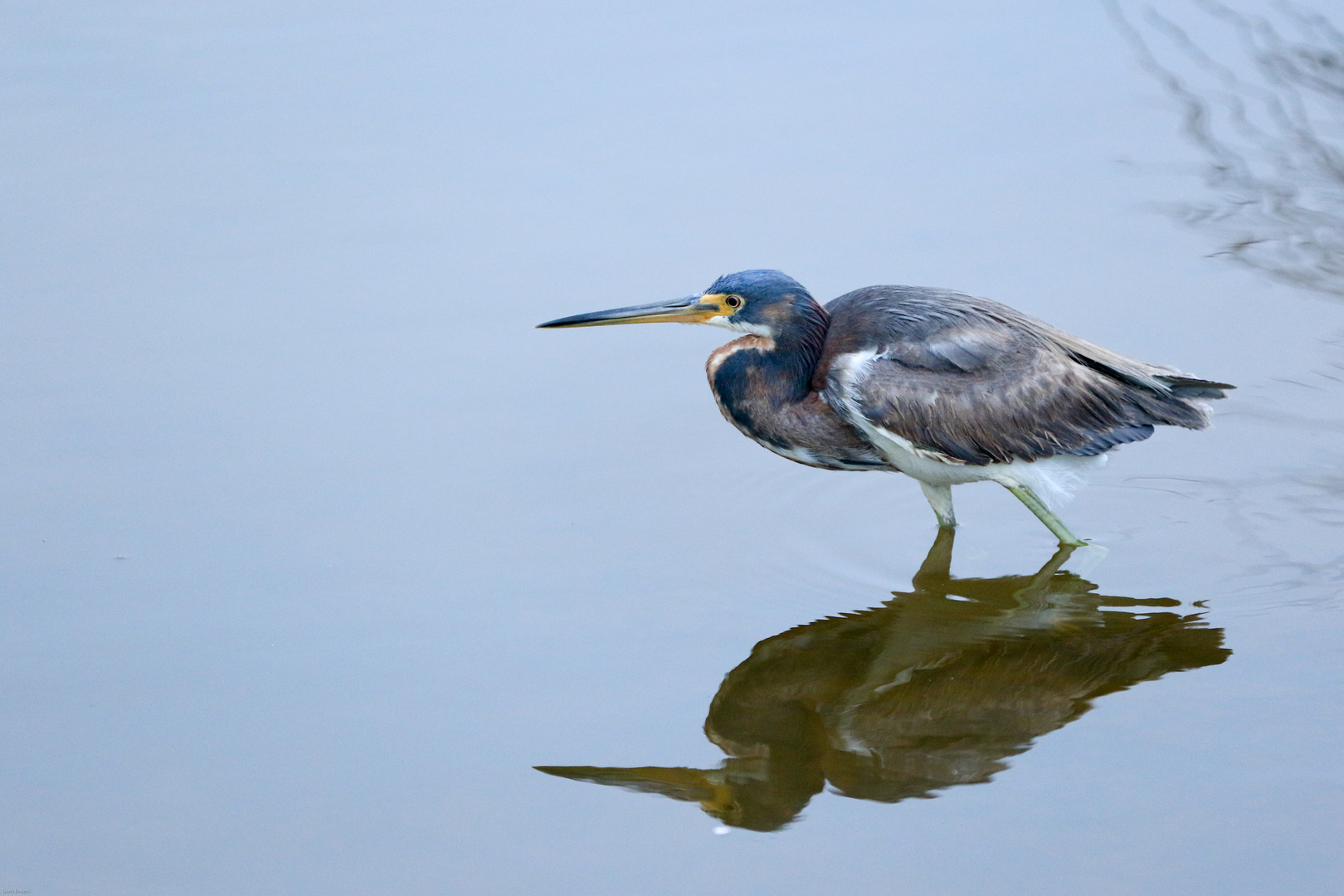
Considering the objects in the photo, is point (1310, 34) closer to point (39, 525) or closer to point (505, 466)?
point (505, 466)

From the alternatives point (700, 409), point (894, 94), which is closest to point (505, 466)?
point (700, 409)

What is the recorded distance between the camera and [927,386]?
260 inches

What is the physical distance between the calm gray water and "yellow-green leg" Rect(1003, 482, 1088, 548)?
0.10 meters

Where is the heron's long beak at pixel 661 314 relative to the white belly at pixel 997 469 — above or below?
above

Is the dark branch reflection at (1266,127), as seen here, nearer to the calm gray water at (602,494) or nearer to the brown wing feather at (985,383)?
the calm gray water at (602,494)

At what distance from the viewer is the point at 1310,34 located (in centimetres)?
1095

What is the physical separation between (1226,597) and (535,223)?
15.0 ft

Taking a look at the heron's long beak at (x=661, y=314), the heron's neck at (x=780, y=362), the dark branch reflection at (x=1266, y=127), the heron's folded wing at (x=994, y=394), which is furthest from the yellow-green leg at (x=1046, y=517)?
the dark branch reflection at (x=1266, y=127)

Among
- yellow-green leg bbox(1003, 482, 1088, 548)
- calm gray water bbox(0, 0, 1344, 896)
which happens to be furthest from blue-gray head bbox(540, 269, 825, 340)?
yellow-green leg bbox(1003, 482, 1088, 548)

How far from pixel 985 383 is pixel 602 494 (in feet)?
5.94

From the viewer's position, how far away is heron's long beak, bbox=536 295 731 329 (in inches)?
268

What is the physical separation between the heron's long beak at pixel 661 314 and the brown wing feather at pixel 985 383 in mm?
547

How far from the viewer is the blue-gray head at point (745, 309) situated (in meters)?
6.70

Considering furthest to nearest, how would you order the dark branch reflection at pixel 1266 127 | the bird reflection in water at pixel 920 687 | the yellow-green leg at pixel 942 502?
the dark branch reflection at pixel 1266 127 < the yellow-green leg at pixel 942 502 < the bird reflection in water at pixel 920 687
